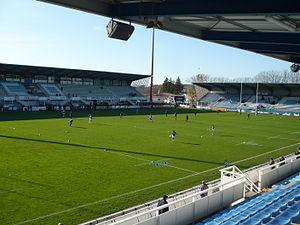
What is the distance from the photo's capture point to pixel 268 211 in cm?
839

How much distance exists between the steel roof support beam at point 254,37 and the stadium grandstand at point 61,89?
186 feet

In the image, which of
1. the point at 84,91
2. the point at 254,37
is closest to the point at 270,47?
the point at 254,37

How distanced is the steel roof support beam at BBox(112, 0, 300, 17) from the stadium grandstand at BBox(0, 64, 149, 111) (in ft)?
189

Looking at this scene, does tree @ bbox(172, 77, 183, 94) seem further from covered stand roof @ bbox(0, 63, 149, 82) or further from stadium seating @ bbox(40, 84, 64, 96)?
stadium seating @ bbox(40, 84, 64, 96)

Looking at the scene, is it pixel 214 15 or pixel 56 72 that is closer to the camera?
pixel 214 15

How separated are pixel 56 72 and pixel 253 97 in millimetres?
59716

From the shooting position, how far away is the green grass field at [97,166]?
12.3 metres

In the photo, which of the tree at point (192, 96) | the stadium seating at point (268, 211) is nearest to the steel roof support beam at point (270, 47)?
the stadium seating at point (268, 211)

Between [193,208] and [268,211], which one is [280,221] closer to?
[268,211]

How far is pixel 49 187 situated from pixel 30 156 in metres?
7.04

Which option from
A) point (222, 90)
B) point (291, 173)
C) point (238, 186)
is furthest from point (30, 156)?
point (222, 90)

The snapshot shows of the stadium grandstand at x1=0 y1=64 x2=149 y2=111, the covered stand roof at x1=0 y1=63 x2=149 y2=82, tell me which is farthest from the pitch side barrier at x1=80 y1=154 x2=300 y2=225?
the covered stand roof at x1=0 y1=63 x2=149 y2=82

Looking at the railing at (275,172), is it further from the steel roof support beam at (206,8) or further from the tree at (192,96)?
the tree at (192,96)

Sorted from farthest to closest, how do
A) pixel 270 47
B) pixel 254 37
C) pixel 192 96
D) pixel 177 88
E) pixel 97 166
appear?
pixel 177 88, pixel 192 96, pixel 97 166, pixel 270 47, pixel 254 37
